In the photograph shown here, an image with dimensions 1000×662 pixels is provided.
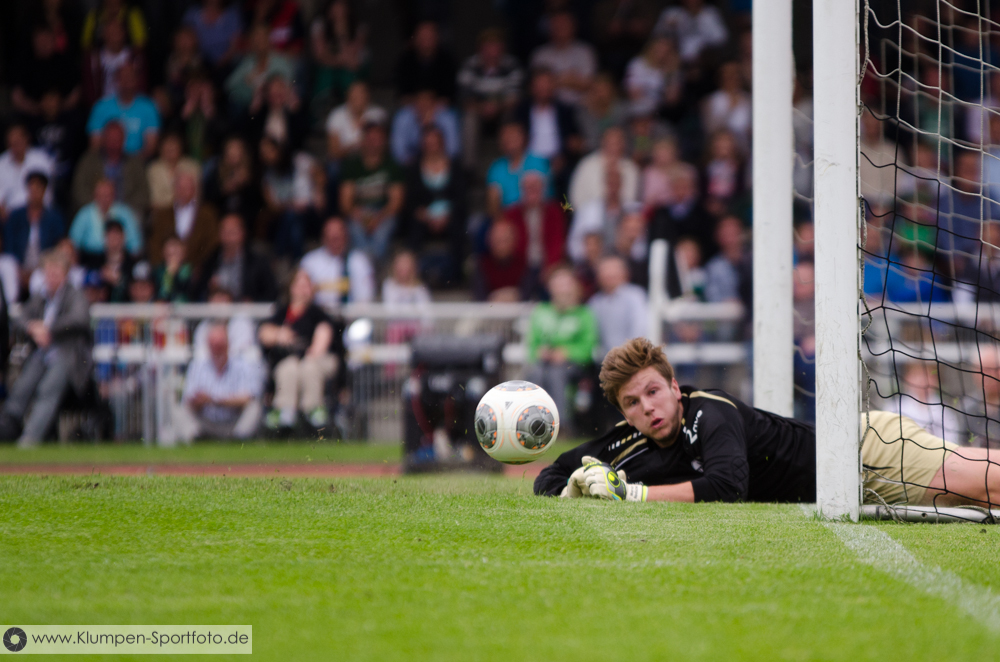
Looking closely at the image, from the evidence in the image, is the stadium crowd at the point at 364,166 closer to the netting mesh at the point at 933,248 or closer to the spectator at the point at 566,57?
Answer: the spectator at the point at 566,57

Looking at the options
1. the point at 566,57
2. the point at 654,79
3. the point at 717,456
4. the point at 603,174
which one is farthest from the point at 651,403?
the point at 566,57

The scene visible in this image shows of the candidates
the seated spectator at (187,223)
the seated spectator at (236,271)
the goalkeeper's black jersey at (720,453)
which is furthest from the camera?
the seated spectator at (187,223)

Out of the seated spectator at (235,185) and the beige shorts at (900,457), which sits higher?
the seated spectator at (235,185)

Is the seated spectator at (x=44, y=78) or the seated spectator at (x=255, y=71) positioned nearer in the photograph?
the seated spectator at (x=255, y=71)

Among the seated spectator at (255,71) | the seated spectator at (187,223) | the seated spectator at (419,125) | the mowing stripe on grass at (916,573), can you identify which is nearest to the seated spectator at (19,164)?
the seated spectator at (187,223)

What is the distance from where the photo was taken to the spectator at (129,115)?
46.1ft

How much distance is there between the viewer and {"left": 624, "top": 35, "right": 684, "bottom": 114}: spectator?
548 inches

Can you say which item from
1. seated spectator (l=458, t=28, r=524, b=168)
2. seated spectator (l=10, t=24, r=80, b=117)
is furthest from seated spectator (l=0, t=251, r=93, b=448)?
seated spectator (l=458, t=28, r=524, b=168)

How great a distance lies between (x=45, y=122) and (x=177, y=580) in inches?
496

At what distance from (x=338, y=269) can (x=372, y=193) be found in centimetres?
143

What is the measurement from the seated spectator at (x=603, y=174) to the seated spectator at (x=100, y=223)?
5.47 meters

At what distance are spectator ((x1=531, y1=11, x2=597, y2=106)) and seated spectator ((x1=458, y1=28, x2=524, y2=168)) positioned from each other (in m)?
0.38

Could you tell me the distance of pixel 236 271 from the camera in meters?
12.6

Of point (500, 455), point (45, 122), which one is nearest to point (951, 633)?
point (500, 455)
